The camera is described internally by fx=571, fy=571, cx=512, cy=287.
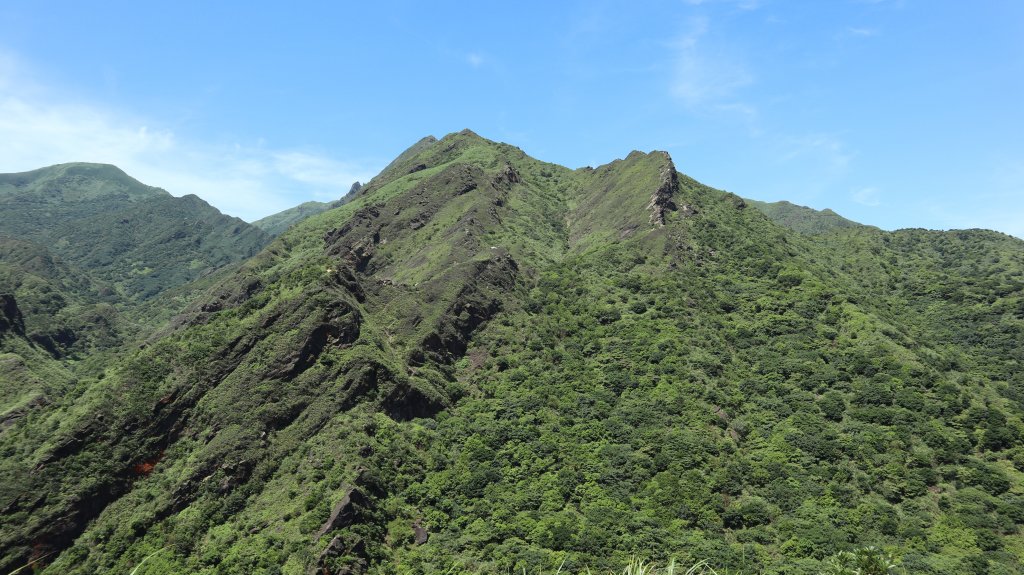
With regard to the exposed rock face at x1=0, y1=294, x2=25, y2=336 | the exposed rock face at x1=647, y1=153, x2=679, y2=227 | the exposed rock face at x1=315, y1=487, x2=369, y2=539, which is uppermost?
the exposed rock face at x1=647, y1=153, x2=679, y2=227

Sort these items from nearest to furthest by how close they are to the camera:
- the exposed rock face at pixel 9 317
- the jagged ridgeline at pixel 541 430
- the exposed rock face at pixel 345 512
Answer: the exposed rock face at pixel 345 512 → the jagged ridgeline at pixel 541 430 → the exposed rock face at pixel 9 317

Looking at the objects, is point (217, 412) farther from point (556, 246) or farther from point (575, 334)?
point (556, 246)

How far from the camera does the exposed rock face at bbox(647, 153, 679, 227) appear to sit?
461 feet

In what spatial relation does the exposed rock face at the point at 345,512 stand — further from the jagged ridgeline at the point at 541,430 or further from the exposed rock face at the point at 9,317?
the exposed rock face at the point at 9,317

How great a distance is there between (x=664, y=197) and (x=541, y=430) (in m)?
81.7

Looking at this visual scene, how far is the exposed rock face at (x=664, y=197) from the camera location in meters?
140

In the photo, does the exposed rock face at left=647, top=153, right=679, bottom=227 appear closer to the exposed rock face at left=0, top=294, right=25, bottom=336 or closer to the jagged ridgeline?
the jagged ridgeline

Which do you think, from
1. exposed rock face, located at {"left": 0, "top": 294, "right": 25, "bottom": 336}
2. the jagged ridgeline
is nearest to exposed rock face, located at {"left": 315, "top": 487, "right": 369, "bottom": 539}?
the jagged ridgeline

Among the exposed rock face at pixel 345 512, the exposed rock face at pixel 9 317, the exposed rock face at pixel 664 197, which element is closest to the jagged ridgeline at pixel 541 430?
the exposed rock face at pixel 345 512

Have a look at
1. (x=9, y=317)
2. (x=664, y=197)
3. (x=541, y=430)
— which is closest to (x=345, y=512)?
(x=541, y=430)

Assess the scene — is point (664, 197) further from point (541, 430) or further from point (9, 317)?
point (9, 317)

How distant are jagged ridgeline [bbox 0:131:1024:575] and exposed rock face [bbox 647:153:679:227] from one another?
10.6 metres

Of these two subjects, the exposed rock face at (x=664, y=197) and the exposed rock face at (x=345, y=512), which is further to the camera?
the exposed rock face at (x=664, y=197)

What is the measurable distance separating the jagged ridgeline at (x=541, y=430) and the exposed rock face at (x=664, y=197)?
10.6 m
